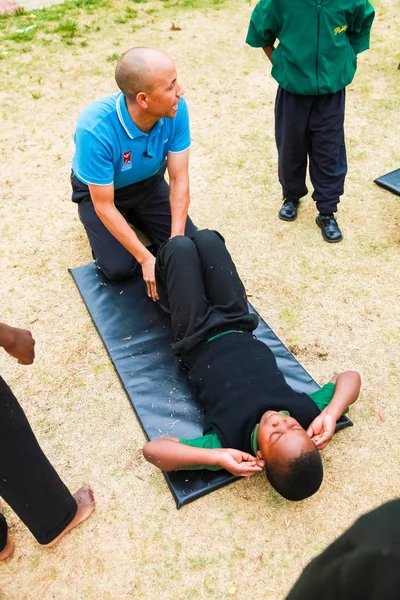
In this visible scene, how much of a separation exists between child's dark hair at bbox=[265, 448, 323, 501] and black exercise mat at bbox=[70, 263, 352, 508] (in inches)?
12.9

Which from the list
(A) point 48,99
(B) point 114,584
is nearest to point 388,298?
(B) point 114,584

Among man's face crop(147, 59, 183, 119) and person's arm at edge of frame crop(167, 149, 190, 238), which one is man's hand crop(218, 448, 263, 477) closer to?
person's arm at edge of frame crop(167, 149, 190, 238)

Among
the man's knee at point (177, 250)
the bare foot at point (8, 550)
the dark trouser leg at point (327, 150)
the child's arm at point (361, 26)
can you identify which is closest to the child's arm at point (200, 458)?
the bare foot at point (8, 550)

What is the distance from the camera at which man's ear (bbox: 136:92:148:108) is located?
9.50 feet

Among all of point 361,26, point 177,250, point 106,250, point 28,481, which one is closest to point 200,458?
point 28,481

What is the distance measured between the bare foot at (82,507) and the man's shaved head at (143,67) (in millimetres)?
2059

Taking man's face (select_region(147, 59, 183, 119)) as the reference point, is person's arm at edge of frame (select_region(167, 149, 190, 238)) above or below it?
below

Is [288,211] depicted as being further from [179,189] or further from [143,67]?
[143,67]

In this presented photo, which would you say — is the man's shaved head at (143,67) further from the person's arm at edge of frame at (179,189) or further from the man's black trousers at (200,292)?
the man's black trousers at (200,292)

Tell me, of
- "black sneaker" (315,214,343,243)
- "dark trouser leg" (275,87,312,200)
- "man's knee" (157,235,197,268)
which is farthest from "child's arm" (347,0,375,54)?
"man's knee" (157,235,197,268)

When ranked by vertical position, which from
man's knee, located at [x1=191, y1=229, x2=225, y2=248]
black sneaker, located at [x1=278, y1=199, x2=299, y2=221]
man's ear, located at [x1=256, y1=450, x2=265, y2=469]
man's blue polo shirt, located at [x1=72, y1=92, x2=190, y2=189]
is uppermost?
man's blue polo shirt, located at [x1=72, y1=92, x2=190, y2=189]

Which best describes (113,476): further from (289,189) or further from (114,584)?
(289,189)

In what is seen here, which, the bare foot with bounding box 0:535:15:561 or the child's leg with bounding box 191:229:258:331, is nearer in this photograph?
the bare foot with bounding box 0:535:15:561

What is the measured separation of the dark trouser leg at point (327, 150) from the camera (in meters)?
3.51
